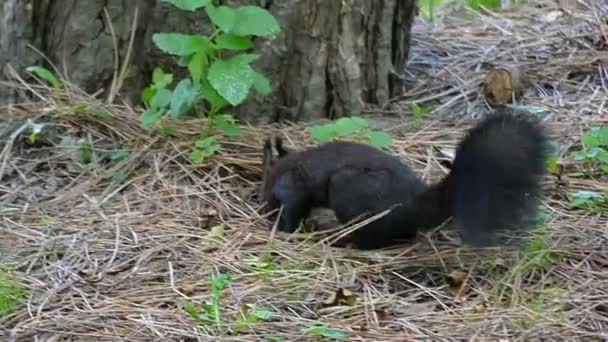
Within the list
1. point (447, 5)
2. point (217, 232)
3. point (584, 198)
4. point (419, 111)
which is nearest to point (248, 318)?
point (217, 232)

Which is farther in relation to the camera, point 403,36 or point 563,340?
point 403,36

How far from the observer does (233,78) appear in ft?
12.6

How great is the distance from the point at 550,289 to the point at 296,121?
5.05ft

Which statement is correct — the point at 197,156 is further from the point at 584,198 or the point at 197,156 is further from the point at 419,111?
the point at 584,198

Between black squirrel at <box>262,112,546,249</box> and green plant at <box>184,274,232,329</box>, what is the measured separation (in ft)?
1.85

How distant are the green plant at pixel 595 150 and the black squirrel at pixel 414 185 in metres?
0.75

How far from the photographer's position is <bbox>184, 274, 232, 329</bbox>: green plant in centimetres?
289

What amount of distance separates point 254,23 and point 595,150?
1.22 m

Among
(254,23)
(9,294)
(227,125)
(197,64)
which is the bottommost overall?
(9,294)

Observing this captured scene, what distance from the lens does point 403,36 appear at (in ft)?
15.5

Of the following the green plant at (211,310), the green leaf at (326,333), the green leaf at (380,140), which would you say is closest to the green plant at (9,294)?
the green plant at (211,310)

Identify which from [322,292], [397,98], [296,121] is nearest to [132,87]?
[296,121]

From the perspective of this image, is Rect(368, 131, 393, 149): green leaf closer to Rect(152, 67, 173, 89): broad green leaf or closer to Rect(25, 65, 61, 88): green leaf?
Rect(152, 67, 173, 89): broad green leaf

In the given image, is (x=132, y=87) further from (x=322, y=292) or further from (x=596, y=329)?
(x=596, y=329)
